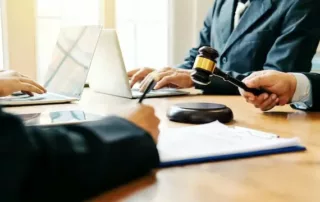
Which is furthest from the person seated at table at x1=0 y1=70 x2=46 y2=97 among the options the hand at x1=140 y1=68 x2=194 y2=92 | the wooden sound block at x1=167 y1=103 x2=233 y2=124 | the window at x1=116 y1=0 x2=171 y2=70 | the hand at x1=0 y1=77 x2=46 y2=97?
the window at x1=116 y1=0 x2=171 y2=70

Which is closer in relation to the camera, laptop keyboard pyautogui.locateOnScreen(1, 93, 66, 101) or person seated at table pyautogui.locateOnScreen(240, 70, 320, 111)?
person seated at table pyautogui.locateOnScreen(240, 70, 320, 111)

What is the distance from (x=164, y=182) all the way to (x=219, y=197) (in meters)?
0.08

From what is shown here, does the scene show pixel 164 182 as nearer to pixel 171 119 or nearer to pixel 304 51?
pixel 171 119

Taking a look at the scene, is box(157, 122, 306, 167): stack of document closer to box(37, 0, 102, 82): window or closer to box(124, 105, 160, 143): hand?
box(124, 105, 160, 143): hand

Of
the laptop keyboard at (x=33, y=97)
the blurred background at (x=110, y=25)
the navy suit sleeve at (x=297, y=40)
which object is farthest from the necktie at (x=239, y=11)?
the laptop keyboard at (x=33, y=97)

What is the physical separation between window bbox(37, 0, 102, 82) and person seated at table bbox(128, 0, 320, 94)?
1043 millimetres

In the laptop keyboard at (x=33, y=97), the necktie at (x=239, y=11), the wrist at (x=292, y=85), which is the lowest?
the laptop keyboard at (x=33, y=97)

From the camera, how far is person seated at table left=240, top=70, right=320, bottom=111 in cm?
123

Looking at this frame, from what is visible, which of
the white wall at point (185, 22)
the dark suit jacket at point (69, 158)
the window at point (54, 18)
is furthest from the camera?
the white wall at point (185, 22)

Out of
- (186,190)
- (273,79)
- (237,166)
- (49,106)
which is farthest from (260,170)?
(49,106)

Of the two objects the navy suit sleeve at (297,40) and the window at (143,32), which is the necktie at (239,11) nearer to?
the navy suit sleeve at (297,40)

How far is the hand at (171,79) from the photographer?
5.21ft

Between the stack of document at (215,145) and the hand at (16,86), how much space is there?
61 cm

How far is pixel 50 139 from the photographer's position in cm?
56
